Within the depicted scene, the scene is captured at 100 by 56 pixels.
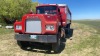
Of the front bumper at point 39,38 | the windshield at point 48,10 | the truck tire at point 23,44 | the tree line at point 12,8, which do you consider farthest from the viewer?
the tree line at point 12,8

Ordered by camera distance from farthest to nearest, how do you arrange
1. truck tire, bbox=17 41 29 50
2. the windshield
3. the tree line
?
the tree line, the windshield, truck tire, bbox=17 41 29 50

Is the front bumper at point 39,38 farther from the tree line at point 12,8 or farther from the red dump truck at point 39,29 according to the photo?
the tree line at point 12,8

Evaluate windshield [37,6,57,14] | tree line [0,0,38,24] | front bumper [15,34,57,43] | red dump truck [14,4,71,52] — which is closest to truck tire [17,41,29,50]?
red dump truck [14,4,71,52]

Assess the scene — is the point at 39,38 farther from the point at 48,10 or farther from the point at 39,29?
the point at 48,10

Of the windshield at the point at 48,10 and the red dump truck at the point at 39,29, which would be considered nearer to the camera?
the red dump truck at the point at 39,29

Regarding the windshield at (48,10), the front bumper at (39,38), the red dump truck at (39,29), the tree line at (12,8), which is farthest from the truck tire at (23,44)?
the tree line at (12,8)

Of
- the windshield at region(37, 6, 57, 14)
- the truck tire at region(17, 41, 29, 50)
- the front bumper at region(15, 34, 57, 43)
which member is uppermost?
the windshield at region(37, 6, 57, 14)

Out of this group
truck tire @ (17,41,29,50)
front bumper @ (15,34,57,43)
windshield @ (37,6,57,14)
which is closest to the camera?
front bumper @ (15,34,57,43)

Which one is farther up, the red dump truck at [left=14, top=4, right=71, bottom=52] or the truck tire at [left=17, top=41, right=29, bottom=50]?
the red dump truck at [left=14, top=4, right=71, bottom=52]

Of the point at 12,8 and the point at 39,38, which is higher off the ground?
the point at 39,38

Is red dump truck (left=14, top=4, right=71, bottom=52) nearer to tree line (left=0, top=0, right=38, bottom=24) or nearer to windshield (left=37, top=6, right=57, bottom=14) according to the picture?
windshield (left=37, top=6, right=57, bottom=14)

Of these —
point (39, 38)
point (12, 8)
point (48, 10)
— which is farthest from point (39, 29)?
point (12, 8)

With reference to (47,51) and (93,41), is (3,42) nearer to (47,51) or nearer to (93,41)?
(47,51)

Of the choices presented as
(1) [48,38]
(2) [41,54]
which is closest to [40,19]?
(1) [48,38]
